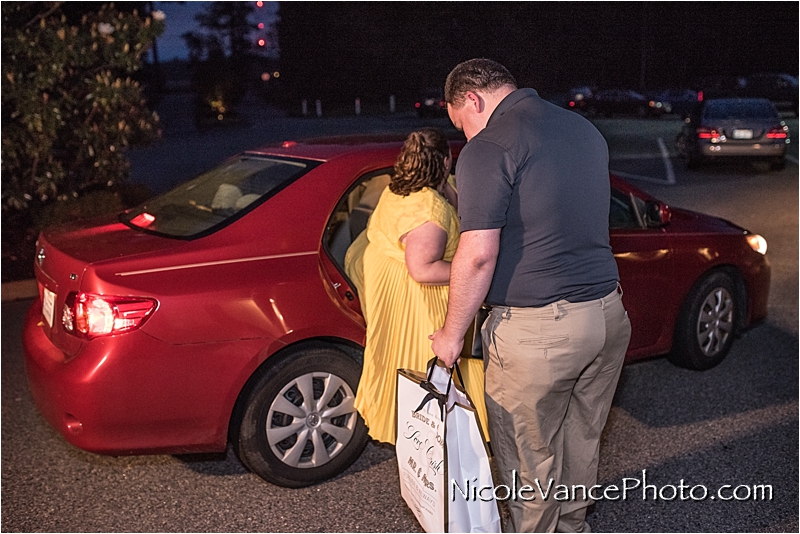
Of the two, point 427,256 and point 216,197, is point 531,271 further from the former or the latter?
point 216,197

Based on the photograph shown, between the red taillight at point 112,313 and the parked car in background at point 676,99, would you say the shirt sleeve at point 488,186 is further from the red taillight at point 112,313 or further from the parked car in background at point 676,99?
the parked car in background at point 676,99

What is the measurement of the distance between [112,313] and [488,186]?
175 cm

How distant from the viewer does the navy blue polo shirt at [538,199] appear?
8.97ft

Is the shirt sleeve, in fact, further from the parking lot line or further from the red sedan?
the parking lot line

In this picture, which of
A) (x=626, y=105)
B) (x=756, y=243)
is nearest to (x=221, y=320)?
(x=756, y=243)

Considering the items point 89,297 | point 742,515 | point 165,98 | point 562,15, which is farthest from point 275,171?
point 165,98

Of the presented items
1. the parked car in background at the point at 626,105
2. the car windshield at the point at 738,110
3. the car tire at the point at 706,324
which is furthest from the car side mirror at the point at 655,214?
the parked car in background at the point at 626,105

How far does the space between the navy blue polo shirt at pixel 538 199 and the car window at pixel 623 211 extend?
1938mm

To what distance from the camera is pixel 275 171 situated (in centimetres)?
432

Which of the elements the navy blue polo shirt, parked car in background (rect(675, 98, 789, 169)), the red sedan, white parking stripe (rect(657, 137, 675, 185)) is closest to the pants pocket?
the navy blue polo shirt

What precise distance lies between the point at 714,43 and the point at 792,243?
80.9 feet

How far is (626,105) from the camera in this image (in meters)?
34.6

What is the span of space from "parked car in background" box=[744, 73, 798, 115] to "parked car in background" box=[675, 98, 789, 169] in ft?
65.3

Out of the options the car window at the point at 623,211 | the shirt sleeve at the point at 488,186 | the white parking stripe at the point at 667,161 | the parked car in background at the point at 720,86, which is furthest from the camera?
the parked car in background at the point at 720,86
